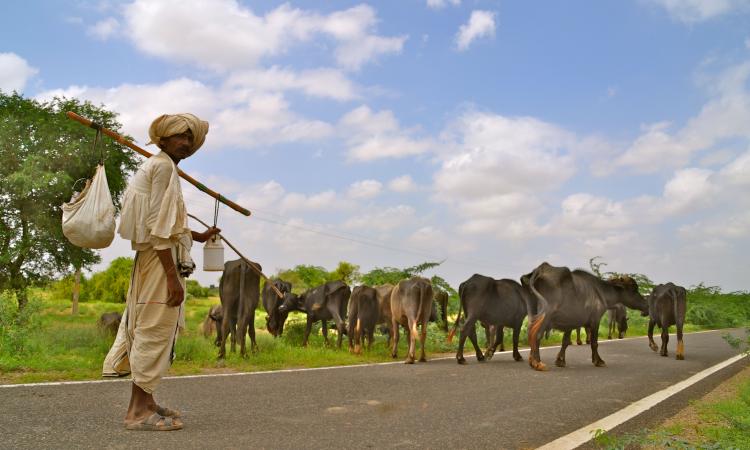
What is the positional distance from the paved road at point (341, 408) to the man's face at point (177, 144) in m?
2.51

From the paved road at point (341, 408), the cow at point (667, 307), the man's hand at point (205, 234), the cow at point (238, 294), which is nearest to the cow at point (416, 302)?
the paved road at point (341, 408)

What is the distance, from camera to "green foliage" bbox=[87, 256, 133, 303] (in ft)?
170

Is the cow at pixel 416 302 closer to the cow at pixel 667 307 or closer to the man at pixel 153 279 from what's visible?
the cow at pixel 667 307

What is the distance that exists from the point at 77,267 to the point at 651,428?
28277mm

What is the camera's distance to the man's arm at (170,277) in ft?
16.9

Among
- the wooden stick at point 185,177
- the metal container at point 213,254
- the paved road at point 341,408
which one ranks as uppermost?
the wooden stick at point 185,177

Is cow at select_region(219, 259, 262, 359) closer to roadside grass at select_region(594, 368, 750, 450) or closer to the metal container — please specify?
the metal container

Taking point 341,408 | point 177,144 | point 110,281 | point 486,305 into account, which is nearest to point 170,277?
point 177,144

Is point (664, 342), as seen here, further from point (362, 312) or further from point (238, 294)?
point (238, 294)

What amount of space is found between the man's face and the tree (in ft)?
70.9

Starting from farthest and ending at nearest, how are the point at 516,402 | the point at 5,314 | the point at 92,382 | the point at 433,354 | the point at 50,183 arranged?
the point at 50,183, the point at 433,354, the point at 5,314, the point at 92,382, the point at 516,402

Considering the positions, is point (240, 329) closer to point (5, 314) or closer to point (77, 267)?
point (5, 314)

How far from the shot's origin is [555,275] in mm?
11953

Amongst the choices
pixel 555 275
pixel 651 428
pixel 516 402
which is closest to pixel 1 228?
pixel 555 275
